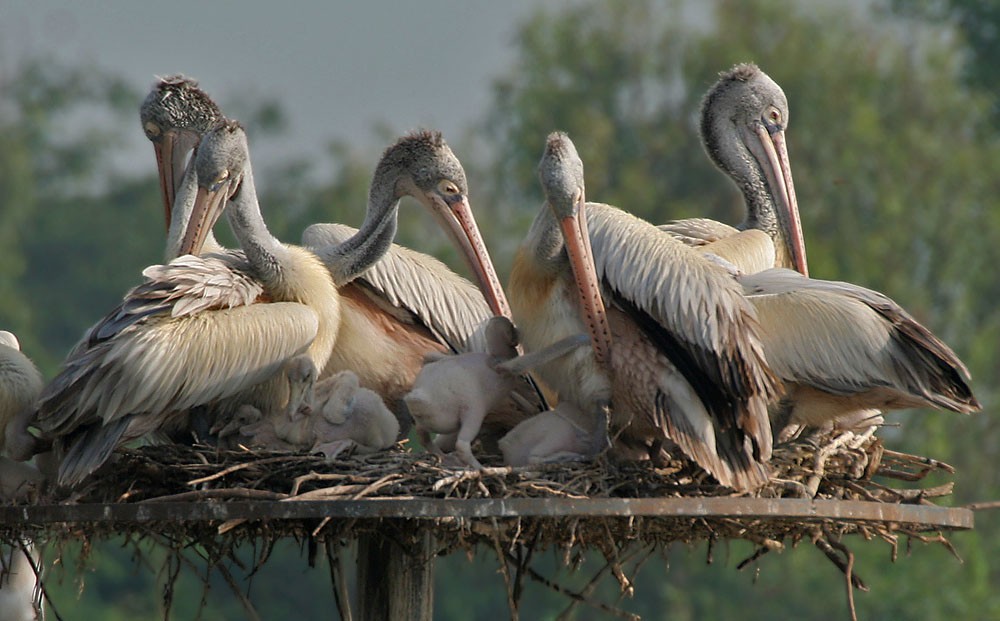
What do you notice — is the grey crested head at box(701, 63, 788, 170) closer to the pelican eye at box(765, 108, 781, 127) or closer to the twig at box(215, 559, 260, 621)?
the pelican eye at box(765, 108, 781, 127)

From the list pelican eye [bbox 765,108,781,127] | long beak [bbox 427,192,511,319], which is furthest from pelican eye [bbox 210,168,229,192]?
pelican eye [bbox 765,108,781,127]

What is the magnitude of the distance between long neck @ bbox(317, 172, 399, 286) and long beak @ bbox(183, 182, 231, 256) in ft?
1.77

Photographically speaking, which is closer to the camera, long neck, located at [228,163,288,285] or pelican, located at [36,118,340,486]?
pelican, located at [36,118,340,486]

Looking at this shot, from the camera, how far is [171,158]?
27.9 ft

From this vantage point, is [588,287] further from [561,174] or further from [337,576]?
[337,576]

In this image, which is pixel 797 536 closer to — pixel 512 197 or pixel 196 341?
pixel 196 341

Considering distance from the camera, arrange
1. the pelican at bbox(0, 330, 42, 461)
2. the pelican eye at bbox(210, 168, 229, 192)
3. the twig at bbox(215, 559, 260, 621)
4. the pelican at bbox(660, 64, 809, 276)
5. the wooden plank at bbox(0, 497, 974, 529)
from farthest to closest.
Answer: the pelican at bbox(660, 64, 809, 276) < the pelican eye at bbox(210, 168, 229, 192) < the pelican at bbox(0, 330, 42, 461) < the twig at bbox(215, 559, 260, 621) < the wooden plank at bbox(0, 497, 974, 529)

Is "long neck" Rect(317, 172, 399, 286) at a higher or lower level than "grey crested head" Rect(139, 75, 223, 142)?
lower

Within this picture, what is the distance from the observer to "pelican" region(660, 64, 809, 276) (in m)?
8.52

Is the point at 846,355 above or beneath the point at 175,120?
beneath

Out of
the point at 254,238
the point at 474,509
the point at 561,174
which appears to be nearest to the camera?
the point at 474,509

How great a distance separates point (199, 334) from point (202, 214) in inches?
29.8

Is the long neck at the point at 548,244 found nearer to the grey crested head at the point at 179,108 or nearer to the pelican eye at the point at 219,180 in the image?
the pelican eye at the point at 219,180

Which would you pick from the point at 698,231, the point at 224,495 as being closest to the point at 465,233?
the point at 698,231
